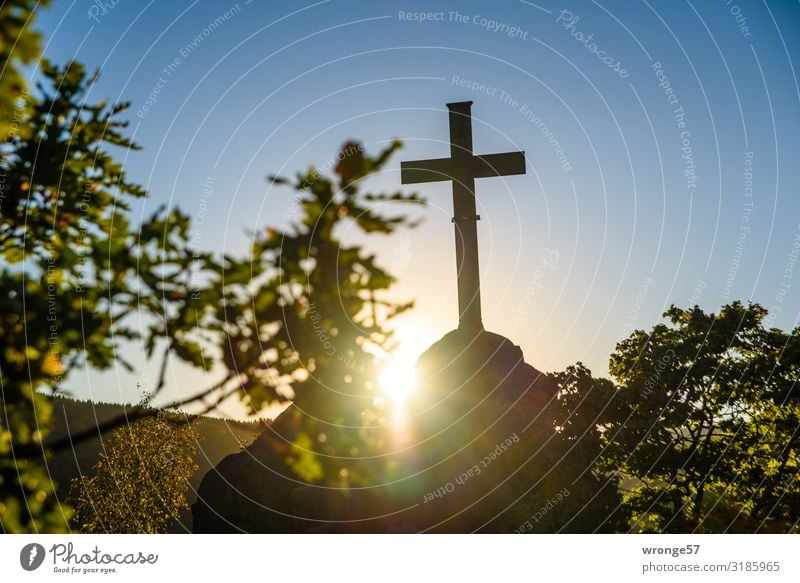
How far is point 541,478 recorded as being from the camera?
12.3 metres

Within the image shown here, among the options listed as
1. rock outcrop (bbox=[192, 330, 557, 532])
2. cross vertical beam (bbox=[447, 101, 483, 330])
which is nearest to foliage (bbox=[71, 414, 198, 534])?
rock outcrop (bbox=[192, 330, 557, 532])

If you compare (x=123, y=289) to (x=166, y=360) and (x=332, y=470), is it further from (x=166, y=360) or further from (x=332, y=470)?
(x=332, y=470)

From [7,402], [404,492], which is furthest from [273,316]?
[404,492]

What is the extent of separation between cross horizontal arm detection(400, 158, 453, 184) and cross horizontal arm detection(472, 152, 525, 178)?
571 millimetres

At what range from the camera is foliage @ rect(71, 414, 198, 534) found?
110 feet

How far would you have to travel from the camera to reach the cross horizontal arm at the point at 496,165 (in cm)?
1164

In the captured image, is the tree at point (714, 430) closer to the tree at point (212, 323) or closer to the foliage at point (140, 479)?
the tree at point (212, 323)

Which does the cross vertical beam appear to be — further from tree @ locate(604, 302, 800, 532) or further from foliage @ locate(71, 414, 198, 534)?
foliage @ locate(71, 414, 198, 534)

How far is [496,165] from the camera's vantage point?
11.7 meters

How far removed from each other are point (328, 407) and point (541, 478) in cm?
946

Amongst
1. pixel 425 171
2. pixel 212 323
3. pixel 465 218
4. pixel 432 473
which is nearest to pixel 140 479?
pixel 432 473

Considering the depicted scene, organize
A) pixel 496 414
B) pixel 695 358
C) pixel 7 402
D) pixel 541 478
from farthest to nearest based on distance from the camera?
pixel 695 358, pixel 541 478, pixel 496 414, pixel 7 402

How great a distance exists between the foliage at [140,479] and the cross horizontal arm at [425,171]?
26414 mm
